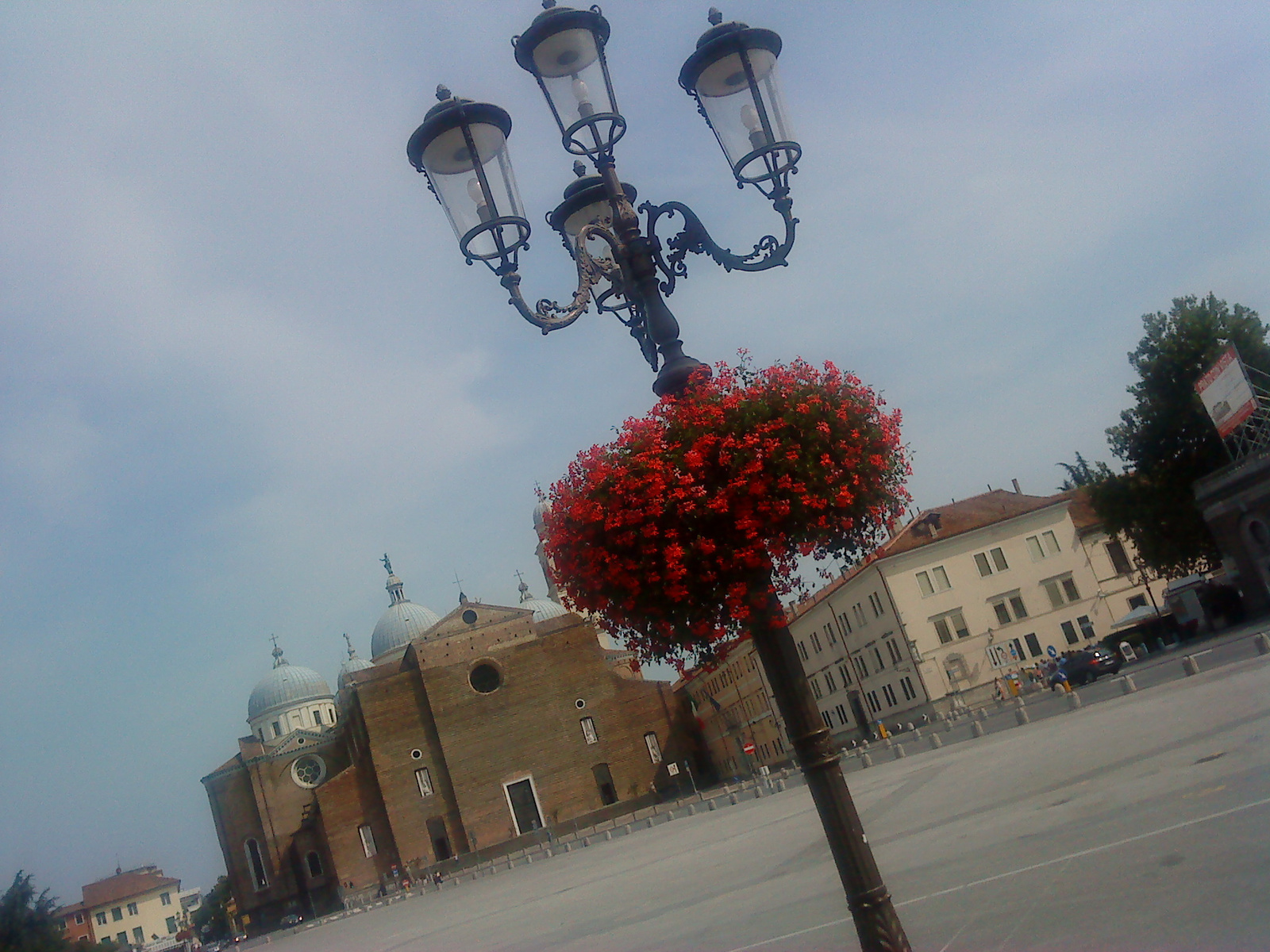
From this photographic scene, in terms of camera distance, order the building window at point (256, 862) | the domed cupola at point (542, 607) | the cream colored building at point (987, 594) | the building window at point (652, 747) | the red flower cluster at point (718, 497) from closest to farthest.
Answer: the red flower cluster at point (718, 497), the cream colored building at point (987, 594), the building window at point (652, 747), the building window at point (256, 862), the domed cupola at point (542, 607)

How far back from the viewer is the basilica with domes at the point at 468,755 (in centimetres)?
6512

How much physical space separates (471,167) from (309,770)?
252 ft

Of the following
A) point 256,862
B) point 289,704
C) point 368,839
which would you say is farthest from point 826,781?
point 289,704

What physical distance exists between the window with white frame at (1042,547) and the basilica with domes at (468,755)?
2520 centimetres

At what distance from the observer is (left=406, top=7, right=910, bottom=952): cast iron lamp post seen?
6391mm

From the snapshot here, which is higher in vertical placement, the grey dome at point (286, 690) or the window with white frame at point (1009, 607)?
the grey dome at point (286, 690)

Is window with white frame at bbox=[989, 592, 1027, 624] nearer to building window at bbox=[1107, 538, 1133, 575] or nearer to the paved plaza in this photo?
building window at bbox=[1107, 538, 1133, 575]

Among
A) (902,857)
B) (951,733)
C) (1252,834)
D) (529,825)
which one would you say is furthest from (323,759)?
(1252,834)

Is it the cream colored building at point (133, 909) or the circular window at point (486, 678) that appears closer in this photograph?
the circular window at point (486, 678)

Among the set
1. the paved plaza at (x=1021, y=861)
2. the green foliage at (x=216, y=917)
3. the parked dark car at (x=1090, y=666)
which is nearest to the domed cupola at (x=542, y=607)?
the green foliage at (x=216, y=917)

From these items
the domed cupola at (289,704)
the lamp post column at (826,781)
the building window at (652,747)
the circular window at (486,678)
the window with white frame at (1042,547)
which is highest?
the domed cupola at (289,704)

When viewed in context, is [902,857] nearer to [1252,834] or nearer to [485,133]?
[1252,834]

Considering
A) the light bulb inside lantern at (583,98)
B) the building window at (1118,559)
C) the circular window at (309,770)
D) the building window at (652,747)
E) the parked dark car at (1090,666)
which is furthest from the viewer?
the circular window at (309,770)

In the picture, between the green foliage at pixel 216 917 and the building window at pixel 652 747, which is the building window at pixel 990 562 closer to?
the building window at pixel 652 747
